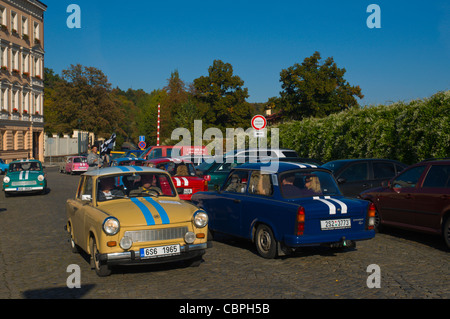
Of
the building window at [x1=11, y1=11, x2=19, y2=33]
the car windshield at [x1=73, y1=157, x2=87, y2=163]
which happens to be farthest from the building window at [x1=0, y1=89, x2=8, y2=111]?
the car windshield at [x1=73, y1=157, x2=87, y2=163]

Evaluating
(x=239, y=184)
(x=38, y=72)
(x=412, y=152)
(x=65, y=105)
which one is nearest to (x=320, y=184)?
(x=239, y=184)

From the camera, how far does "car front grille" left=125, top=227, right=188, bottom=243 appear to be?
7.08 metres

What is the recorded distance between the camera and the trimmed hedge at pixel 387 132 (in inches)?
627

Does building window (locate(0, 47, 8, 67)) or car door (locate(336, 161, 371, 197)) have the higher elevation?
building window (locate(0, 47, 8, 67))

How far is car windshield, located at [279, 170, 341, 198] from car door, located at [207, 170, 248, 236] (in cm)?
98

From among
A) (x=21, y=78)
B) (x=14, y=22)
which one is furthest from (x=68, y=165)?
(x=14, y=22)

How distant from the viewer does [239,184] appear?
956 cm

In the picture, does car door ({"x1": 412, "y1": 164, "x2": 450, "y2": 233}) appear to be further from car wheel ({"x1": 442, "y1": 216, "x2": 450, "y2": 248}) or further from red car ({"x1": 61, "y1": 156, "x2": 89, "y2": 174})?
red car ({"x1": 61, "y1": 156, "x2": 89, "y2": 174})

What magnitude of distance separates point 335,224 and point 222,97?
2894 inches

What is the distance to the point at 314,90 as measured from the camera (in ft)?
215

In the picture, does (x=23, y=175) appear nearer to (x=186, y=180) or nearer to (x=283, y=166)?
(x=186, y=180)

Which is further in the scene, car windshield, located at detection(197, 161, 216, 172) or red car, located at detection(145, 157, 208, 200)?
car windshield, located at detection(197, 161, 216, 172)

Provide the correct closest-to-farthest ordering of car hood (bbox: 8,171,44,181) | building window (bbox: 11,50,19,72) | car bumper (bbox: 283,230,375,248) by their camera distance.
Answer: car bumper (bbox: 283,230,375,248)
car hood (bbox: 8,171,44,181)
building window (bbox: 11,50,19,72)
